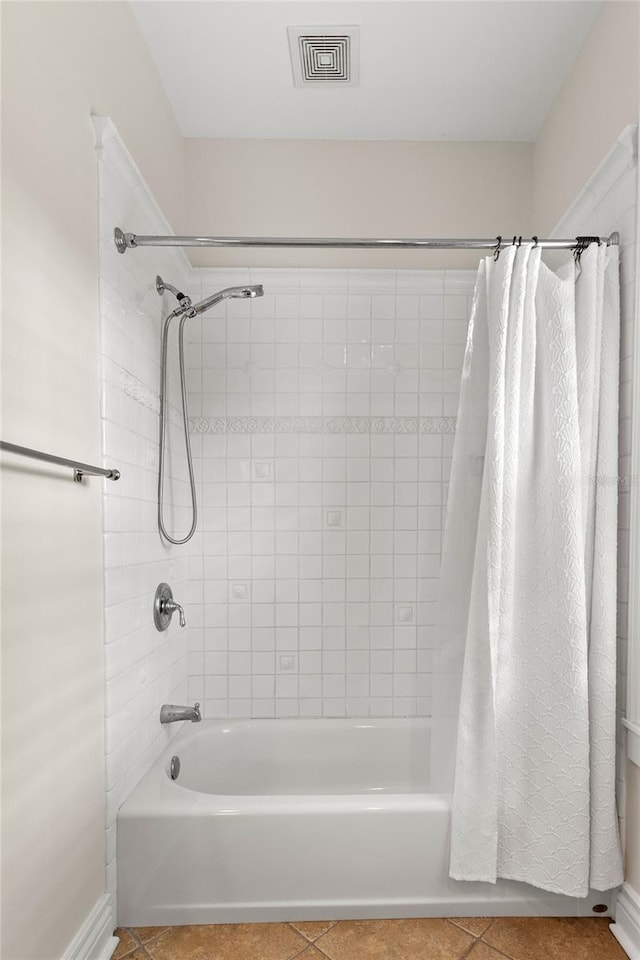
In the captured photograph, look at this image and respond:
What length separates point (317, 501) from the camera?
279 centimetres

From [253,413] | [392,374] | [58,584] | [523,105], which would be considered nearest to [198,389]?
[253,413]

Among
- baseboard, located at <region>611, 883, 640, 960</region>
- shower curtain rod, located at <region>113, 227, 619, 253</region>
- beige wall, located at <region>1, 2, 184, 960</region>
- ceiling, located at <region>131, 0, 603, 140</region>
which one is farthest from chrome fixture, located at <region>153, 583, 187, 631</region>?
ceiling, located at <region>131, 0, 603, 140</region>

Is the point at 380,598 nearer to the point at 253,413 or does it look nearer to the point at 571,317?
the point at 253,413

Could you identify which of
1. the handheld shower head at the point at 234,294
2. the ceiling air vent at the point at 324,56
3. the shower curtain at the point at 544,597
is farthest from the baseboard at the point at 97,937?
the ceiling air vent at the point at 324,56

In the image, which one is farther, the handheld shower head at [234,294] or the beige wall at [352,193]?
the beige wall at [352,193]

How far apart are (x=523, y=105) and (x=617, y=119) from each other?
747 millimetres

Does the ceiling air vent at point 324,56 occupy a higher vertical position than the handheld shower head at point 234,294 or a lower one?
higher

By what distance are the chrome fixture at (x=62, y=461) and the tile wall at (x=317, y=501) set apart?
1100 mm

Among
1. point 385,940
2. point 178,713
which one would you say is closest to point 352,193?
point 178,713

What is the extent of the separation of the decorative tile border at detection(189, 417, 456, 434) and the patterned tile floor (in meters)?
1.67

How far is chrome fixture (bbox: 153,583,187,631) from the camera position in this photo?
89.5 inches

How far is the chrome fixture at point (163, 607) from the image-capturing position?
227 cm

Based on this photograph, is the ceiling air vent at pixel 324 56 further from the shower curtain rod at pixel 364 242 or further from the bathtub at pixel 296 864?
the bathtub at pixel 296 864

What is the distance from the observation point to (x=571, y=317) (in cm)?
189
